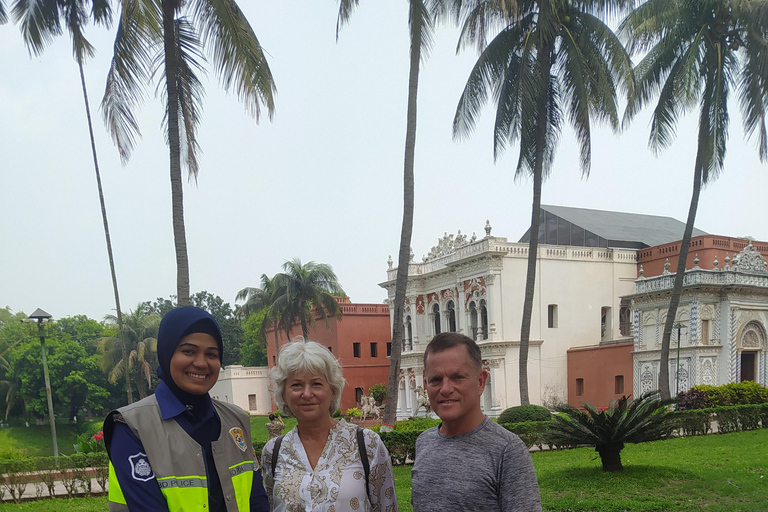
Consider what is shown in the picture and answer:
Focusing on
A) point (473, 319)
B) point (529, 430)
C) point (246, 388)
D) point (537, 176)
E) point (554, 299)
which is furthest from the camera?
point (246, 388)

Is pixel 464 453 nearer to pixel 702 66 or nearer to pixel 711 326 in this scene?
pixel 702 66

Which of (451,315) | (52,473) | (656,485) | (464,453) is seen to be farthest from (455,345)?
(451,315)

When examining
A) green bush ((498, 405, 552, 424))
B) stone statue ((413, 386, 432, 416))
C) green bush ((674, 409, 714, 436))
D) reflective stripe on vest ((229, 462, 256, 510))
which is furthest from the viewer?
stone statue ((413, 386, 432, 416))

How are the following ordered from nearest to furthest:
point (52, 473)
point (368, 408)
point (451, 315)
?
point (52, 473) → point (368, 408) → point (451, 315)

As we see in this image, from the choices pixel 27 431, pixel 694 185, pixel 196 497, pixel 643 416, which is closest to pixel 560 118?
pixel 694 185

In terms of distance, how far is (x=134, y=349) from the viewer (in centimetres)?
4159

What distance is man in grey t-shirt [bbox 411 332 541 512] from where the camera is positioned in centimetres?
222

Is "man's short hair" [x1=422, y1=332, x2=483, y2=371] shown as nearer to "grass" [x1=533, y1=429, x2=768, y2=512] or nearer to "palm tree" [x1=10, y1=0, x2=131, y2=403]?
"grass" [x1=533, y1=429, x2=768, y2=512]

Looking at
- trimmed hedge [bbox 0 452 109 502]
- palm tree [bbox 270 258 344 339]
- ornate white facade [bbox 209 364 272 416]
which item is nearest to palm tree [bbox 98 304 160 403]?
ornate white facade [bbox 209 364 272 416]

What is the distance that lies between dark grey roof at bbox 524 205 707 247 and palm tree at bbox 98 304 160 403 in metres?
25.1

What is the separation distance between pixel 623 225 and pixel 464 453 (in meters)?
33.9

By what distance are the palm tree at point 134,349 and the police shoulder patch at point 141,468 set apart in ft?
123

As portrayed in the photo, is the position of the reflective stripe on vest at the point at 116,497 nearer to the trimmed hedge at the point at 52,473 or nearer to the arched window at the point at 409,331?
the trimmed hedge at the point at 52,473

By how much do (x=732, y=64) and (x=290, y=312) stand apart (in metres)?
23.9
